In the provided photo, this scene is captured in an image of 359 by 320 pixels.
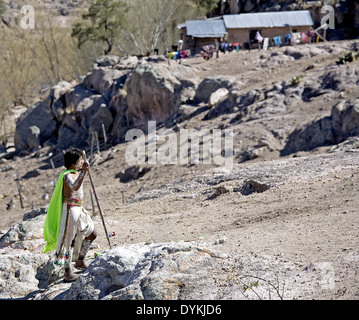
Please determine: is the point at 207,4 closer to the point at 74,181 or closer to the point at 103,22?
the point at 103,22

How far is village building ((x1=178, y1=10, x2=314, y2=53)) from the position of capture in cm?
2734

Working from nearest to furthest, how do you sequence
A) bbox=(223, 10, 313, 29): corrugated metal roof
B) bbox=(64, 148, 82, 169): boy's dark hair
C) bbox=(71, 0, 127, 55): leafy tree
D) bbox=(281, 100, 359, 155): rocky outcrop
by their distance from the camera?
bbox=(64, 148, 82, 169): boy's dark hair → bbox=(281, 100, 359, 155): rocky outcrop → bbox=(223, 10, 313, 29): corrugated metal roof → bbox=(71, 0, 127, 55): leafy tree

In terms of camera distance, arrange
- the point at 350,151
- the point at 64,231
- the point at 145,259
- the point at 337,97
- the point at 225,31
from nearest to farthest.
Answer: the point at 145,259, the point at 64,231, the point at 350,151, the point at 337,97, the point at 225,31

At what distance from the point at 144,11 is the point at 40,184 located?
59.1ft

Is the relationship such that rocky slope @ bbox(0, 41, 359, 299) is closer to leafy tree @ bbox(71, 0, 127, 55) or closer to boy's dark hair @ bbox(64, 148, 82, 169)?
boy's dark hair @ bbox(64, 148, 82, 169)

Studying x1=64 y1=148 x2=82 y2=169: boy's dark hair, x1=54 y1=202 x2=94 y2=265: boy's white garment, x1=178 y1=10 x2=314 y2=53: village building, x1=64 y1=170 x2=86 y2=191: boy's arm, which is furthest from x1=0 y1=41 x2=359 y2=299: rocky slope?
x1=178 y1=10 x2=314 y2=53: village building

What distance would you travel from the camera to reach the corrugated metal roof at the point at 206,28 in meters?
27.3

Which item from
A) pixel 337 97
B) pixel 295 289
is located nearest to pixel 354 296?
pixel 295 289

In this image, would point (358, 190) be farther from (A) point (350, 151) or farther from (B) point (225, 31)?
(B) point (225, 31)

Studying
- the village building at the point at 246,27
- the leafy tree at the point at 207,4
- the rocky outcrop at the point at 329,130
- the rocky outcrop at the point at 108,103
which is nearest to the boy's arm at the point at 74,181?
the rocky outcrop at the point at 329,130

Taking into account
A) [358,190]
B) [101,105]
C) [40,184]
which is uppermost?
[358,190]

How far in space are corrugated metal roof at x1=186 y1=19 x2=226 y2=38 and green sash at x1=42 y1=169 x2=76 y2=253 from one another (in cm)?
2368

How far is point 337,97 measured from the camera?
14273 mm

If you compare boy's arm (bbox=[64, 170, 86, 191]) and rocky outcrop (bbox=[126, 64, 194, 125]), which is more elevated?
boy's arm (bbox=[64, 170, 86, 191])
